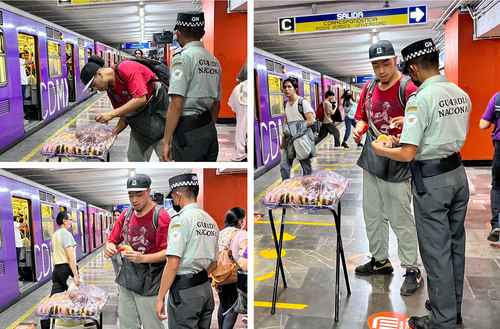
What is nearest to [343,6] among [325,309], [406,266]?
[406,266]

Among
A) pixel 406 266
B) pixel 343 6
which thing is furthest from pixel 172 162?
pixel 343 6

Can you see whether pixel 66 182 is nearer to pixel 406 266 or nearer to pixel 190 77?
pixel 190 77

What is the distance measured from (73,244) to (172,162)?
0.48m

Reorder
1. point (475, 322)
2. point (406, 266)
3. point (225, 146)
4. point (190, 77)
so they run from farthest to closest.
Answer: point (406, 266) → point (475, 322) → point (225, 146) → point (190, 77)

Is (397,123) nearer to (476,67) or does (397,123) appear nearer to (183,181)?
(183,181)

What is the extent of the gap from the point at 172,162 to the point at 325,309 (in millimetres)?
1429

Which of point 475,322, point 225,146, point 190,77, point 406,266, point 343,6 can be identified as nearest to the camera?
point 190,77

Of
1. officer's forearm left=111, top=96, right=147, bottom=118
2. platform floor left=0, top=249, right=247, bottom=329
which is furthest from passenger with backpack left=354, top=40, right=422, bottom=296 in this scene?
platform floor left=0, top=249, right=247, bottom=329

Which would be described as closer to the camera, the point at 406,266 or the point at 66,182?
the point at 66,182

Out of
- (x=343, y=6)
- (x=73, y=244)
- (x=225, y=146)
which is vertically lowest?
(x=73, y=244)

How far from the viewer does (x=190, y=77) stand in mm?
1506

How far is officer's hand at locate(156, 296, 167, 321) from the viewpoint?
62.8 inches

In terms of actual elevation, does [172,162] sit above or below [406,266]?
above

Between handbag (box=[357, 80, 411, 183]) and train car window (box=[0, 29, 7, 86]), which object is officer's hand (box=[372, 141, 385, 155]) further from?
train car window (box=[0, 29, 7, 86])
